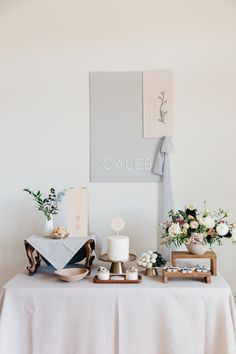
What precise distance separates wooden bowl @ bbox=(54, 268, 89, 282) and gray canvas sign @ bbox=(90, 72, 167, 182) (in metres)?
0.69

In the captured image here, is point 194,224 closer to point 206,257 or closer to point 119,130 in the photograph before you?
point 206,257

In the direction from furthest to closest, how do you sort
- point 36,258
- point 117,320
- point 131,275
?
point 36,258
point 131,275
point 117,320

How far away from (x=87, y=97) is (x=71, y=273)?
3.94 ft

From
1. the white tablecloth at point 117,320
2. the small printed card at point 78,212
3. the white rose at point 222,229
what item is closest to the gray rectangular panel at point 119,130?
the small printed card at point 78,212

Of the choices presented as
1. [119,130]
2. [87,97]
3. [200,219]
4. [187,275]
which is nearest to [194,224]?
[200,219]

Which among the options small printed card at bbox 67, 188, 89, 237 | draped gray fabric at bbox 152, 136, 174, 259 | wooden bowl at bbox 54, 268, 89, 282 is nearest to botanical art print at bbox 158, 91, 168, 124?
draped gray fabric at bbox 152, 136, 174, 259

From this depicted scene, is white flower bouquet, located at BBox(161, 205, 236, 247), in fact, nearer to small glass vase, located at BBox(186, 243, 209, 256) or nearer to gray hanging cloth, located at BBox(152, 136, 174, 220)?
small glass vase, located at BBox(186, 243, 209, 256)

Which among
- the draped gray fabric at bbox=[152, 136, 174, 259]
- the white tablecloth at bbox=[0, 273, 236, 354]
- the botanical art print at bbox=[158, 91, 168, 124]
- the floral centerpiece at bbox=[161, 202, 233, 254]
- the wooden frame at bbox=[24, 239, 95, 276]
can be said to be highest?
the botanical art print at bbox=[158, 91, 168, 124]

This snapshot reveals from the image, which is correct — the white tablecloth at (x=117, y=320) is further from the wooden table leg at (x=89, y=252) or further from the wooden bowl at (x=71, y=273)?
the wooden table leg at (x=89, y=252)

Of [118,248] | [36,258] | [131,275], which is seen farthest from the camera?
[36,258]

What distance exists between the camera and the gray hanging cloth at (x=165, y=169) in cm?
223

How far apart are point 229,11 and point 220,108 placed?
68 centimetres

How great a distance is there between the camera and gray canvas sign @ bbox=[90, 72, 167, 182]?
2.27 meters

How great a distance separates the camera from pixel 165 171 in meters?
2.24
